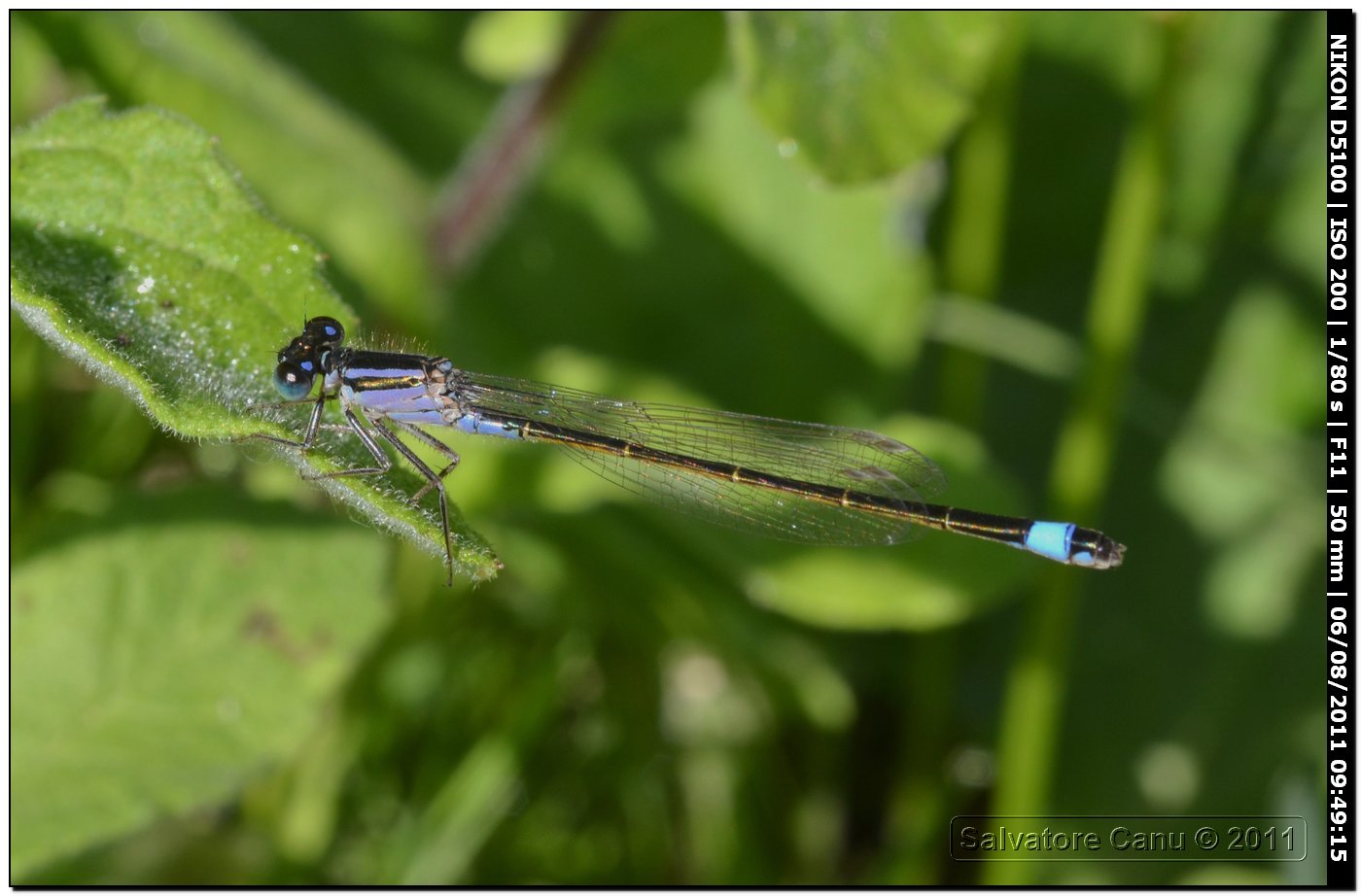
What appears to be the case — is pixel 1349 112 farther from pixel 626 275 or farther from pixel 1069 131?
pixel 626 275

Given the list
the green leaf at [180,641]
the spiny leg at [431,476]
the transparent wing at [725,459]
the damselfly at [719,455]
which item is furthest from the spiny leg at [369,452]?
the transparent wing at [725,459]

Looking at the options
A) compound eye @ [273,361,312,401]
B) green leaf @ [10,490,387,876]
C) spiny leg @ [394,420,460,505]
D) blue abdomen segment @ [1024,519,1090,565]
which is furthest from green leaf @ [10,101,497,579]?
blue abdomen segment @ [1024,519,1090,565]

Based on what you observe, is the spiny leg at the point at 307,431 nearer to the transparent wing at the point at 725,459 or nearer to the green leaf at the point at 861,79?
the transparent wing at the point at 725,459

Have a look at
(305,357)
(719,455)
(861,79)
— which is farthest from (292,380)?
(861,79)

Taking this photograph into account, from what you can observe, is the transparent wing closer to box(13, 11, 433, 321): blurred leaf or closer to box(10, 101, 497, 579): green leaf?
box(13, 11, 433, 321): blurred leaf

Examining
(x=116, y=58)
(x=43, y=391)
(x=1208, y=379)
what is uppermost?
(x=1208, y=379)

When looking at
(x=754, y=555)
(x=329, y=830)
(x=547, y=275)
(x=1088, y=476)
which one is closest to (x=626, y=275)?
(x=547, y=275)
